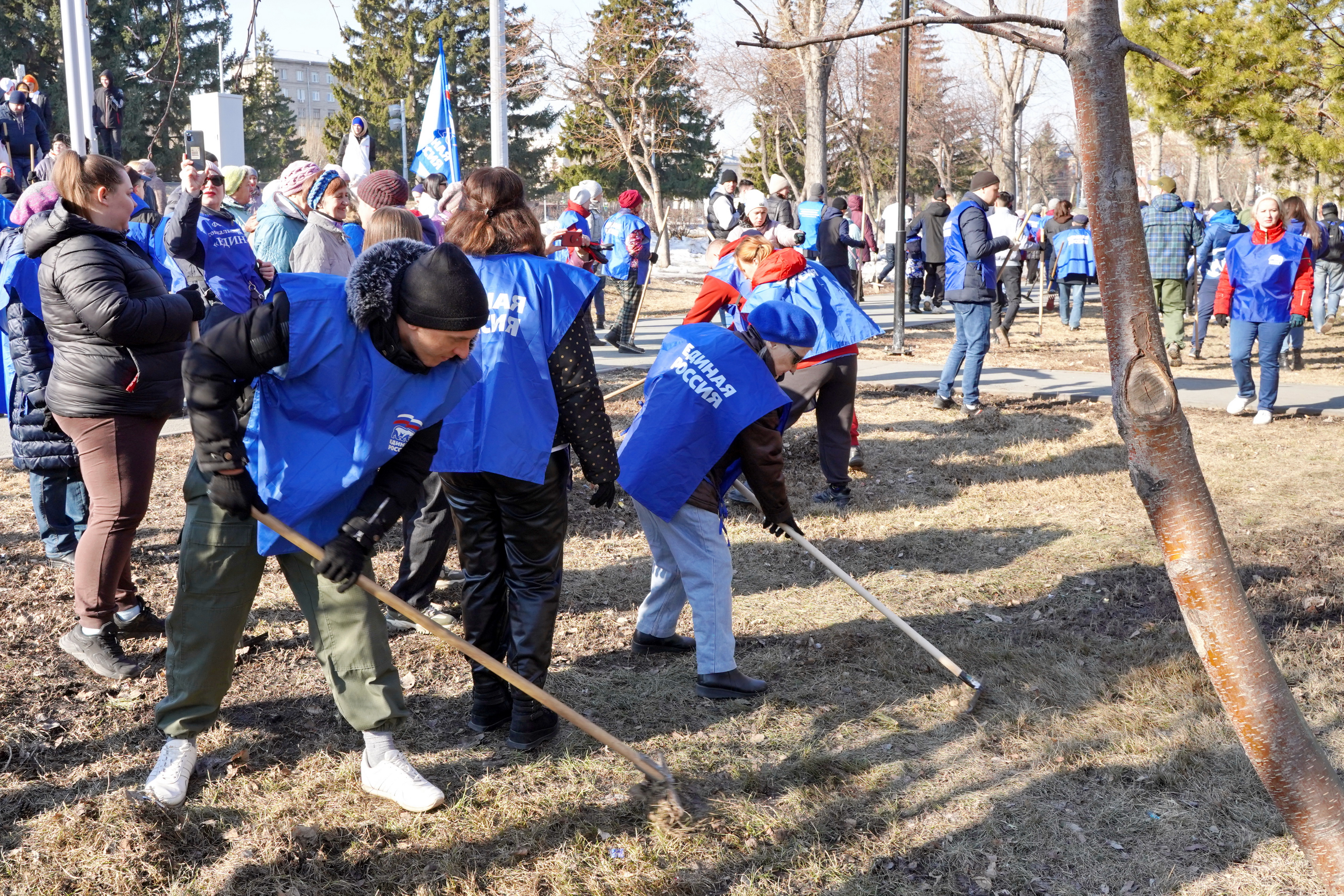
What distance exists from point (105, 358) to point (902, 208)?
35.2 ft

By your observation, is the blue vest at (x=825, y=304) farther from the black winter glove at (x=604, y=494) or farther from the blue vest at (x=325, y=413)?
the blue vest at (x=325, y=413)

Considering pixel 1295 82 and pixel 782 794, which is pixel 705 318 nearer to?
pixel 782 794

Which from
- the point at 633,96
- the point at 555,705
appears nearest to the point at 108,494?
the point at 555,705

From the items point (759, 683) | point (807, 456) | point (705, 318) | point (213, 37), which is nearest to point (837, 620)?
point (759, 683)

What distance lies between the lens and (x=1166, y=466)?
2.48 metres

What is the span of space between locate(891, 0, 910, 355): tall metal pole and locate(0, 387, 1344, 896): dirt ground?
7.76m

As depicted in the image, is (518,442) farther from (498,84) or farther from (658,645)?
(498,84)

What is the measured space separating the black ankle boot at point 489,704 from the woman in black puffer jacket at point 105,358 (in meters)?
1.42

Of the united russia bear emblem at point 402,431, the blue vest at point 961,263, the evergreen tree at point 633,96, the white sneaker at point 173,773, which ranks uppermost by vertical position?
the evergreen tree at point 633,96

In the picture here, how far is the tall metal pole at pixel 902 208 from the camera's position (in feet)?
42.9

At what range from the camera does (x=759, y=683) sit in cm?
416

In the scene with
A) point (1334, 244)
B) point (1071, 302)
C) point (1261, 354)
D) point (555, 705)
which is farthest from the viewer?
point (1071, 302)

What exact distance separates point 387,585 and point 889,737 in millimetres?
2517

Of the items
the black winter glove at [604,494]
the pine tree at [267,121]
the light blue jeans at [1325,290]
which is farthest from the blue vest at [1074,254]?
the pine tree at [267,121]
